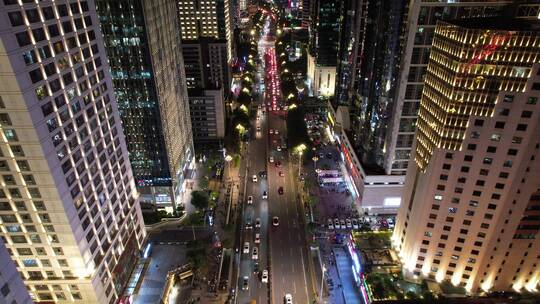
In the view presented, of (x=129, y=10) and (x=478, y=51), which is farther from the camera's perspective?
(x=129, y=10)

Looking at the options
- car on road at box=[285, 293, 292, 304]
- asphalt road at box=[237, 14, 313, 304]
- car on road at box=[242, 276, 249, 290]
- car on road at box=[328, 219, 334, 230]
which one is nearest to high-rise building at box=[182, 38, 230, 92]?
asphalt road at box=[237, 14, 313, 304]

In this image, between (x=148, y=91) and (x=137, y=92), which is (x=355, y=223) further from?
(x=137, y=92)

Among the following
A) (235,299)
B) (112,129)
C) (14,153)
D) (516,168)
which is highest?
(14,153)

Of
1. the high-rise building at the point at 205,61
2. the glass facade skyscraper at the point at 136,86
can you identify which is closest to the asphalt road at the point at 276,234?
the glass facade skyscraper at the point at 136,86

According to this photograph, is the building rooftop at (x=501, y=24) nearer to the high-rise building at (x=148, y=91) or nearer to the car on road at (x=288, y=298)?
the car on road at (x=288, y=298)

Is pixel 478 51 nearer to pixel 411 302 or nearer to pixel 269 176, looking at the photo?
pixel 411 302

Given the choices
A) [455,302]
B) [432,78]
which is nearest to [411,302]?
[455,302]

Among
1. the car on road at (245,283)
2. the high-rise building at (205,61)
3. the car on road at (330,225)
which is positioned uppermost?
the high-rise building at (205,61)

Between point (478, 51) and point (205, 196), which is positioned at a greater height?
point (478, 51)
